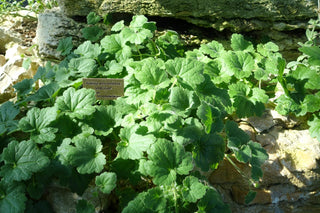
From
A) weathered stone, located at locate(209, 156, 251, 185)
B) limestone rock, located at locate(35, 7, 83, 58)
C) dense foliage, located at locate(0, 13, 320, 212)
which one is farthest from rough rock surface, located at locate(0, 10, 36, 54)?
weathered stone, located at locate(209, 156, 251, 185)

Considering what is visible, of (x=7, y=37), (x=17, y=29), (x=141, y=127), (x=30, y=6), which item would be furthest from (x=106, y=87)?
(x=30, y=6)

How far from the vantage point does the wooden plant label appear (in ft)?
6.91

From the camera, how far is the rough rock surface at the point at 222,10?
275 cm

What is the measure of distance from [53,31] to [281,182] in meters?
2.34

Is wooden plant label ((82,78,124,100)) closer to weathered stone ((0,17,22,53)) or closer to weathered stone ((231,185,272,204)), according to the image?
weathered stone ((231,185,272,204))

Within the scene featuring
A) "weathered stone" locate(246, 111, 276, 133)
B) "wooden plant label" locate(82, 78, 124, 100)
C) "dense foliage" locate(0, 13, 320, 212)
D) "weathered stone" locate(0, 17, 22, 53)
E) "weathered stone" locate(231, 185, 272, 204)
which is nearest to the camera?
"dense foliage" locate(0, 13, 320, 212)

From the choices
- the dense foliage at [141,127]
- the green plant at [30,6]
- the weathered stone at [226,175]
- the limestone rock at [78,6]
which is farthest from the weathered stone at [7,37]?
the weathered stone at [226,175]

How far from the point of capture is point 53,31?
2.79 metres

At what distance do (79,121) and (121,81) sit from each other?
416 millimetres

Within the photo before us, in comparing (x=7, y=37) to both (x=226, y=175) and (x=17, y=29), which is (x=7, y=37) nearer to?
(x=17, y=29)

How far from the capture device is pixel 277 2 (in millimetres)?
2785

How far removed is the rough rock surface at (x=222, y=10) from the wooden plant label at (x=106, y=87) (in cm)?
96

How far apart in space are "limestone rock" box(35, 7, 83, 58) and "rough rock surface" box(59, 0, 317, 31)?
97mm

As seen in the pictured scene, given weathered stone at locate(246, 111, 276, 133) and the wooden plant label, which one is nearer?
the wooden plant label
